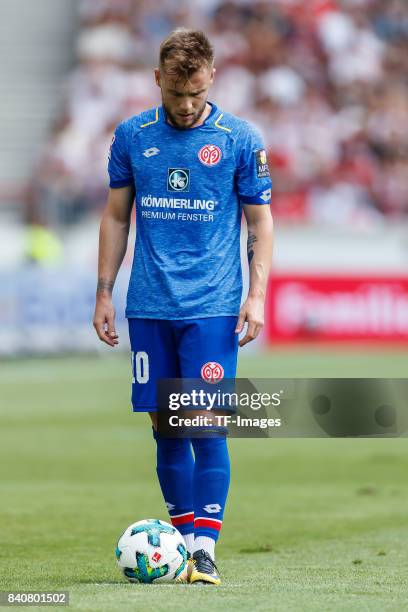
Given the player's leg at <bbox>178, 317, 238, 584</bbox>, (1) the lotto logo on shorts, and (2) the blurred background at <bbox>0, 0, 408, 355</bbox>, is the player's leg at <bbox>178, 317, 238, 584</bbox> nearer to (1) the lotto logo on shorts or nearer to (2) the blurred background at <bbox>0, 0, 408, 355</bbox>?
(1) the lotto logo on shorts

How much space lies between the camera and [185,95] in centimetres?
481

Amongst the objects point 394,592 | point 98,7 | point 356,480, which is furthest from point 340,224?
point 394,592

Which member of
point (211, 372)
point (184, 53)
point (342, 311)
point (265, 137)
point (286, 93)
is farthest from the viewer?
point (286, 93)

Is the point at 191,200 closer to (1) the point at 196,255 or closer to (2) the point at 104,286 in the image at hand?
(1) the point at 196,255

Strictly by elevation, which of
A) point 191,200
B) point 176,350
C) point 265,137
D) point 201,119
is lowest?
point 176,350

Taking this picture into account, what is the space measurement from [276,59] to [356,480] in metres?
16.2

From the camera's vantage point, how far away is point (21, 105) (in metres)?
25.1

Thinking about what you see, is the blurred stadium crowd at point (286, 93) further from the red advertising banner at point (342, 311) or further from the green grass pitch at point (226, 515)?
the green grass pitch at point (226, 515)

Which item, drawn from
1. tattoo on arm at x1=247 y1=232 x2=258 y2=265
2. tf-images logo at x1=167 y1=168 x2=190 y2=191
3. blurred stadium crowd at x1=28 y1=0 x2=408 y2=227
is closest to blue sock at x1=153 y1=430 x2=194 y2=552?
tattoo on arm at x1=247 y1=232 x2=258 y2=265

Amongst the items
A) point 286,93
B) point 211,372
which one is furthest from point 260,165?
point 286,93

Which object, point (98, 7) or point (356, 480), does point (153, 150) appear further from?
point (98, 7)

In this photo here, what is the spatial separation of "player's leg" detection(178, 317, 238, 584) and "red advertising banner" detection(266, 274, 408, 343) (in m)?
16.6

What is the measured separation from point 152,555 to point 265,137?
19127mm

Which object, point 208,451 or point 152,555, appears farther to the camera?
point 208,451
